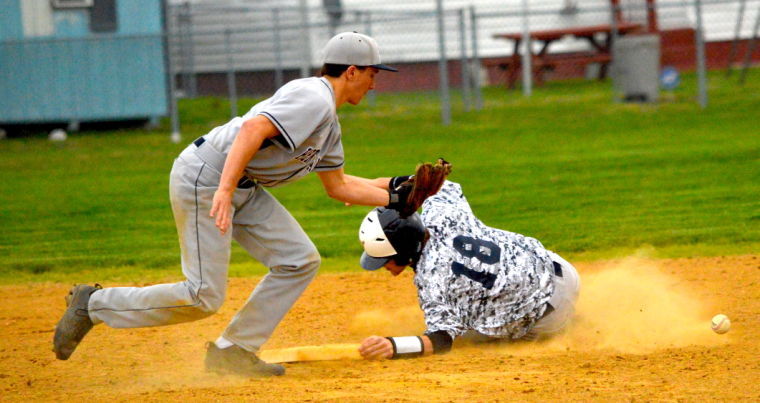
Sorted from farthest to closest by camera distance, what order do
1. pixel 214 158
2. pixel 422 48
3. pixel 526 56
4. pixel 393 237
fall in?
pixel 526 56 → pixel 422 48 → pixel 393 237 → pixel 214 158

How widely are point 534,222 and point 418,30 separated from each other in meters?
12.2

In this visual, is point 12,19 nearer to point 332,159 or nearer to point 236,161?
point 332,159

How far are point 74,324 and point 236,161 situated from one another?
1.42m

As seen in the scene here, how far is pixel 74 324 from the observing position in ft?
18.4

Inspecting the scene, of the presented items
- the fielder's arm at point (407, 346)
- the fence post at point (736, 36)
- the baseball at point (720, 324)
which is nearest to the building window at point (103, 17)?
the fence post at point (736, 36)

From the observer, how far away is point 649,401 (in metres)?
4.79

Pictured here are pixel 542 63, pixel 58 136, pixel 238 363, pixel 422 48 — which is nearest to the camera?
pixel 238 363

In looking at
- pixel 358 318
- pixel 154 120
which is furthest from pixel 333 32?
pixel 358 318

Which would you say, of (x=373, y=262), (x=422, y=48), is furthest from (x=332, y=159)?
(x=422, y=48)

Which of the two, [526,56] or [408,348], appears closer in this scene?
[408,348]

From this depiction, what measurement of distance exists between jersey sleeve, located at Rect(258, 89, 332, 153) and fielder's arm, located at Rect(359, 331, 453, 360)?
135 centimetres

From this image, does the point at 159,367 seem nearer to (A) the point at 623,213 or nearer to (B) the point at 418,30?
(A) the point at 623,213

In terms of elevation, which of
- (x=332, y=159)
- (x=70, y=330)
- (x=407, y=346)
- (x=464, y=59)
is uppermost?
(x=464, y=59)

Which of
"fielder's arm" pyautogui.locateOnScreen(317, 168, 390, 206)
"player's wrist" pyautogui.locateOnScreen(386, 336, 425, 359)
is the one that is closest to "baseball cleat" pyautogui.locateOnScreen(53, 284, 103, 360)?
"fielder's arm" pyautogui.locateOnScreen(317, 168, 390, 206)
